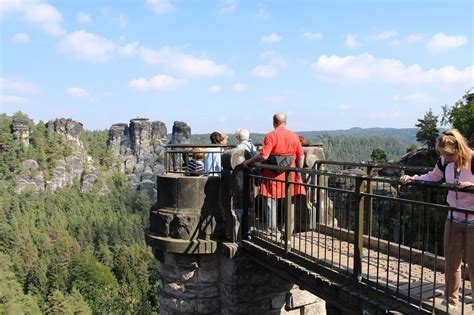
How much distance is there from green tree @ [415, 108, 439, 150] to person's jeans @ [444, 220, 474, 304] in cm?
4105

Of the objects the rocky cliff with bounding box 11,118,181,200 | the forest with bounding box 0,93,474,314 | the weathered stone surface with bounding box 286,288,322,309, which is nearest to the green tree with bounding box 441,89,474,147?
the forest with bounding box 0,93,474,314

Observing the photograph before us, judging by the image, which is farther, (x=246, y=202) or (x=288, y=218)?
(x=246, y=202)

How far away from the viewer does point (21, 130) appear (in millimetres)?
122875

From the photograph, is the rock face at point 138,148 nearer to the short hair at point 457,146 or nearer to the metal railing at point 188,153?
the metal railing at point 188,153

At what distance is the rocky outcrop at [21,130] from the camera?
12188 cm

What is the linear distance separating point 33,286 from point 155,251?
57.8m

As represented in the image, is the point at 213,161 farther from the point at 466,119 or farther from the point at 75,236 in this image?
the point at 75,236

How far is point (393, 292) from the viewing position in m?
4.36

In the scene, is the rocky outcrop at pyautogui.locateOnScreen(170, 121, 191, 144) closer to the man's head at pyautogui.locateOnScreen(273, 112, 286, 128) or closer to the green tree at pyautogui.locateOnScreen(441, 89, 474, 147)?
the green tree at pyautogui.locateOnScreen(441, 89, 474, 147)

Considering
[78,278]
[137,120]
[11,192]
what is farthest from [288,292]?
[137,120]

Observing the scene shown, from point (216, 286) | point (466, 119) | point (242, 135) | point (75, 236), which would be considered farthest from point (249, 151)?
point (75, 236)

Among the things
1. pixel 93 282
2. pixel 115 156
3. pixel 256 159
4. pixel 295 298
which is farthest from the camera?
pixel 115 156

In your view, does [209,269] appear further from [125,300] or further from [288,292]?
[125,300]

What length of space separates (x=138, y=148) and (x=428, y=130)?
108885 millimetres
